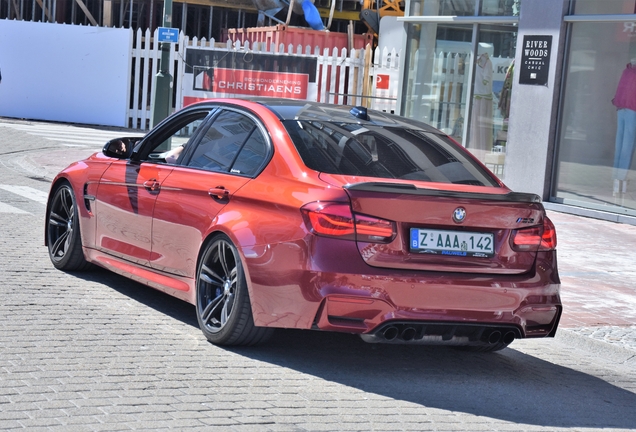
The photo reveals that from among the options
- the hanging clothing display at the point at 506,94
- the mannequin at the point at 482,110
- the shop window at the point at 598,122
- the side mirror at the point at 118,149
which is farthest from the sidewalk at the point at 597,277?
the side mirror at the point at 118,149

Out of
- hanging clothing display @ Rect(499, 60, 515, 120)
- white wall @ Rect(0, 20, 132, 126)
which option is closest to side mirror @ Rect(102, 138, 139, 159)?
hanging clothing display @ Rect(499, 60, 515, 120)

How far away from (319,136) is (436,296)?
126cm

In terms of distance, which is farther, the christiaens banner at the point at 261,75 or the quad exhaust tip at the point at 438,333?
the christiaens banner at the point at 261,75

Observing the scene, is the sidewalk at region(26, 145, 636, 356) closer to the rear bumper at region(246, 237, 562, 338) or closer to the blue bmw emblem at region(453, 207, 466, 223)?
the rear bumper at region(246, 237, 562, 338)

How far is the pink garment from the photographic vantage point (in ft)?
46.8

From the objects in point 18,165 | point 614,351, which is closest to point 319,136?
point 614,351

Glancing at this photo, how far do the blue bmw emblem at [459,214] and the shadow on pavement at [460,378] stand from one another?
923 millimetres

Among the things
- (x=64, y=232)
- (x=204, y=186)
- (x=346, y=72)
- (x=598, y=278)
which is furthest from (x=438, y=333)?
(x=346, y=72)

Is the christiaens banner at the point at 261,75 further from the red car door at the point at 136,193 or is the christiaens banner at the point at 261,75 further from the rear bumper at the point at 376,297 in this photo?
the rear bumper at the point at 376,297

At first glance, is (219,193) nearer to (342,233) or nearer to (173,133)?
(342,233)

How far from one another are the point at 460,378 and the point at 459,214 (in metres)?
1.00

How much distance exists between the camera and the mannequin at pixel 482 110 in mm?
16594

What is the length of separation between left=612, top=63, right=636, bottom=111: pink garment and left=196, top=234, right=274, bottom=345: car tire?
9842mm

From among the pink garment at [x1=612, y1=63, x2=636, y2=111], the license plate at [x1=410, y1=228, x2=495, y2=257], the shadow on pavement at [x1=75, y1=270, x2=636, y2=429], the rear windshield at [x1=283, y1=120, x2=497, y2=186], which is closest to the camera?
the shadow on pavement at [x1=75, y1=270, x2=636, y2=429]
